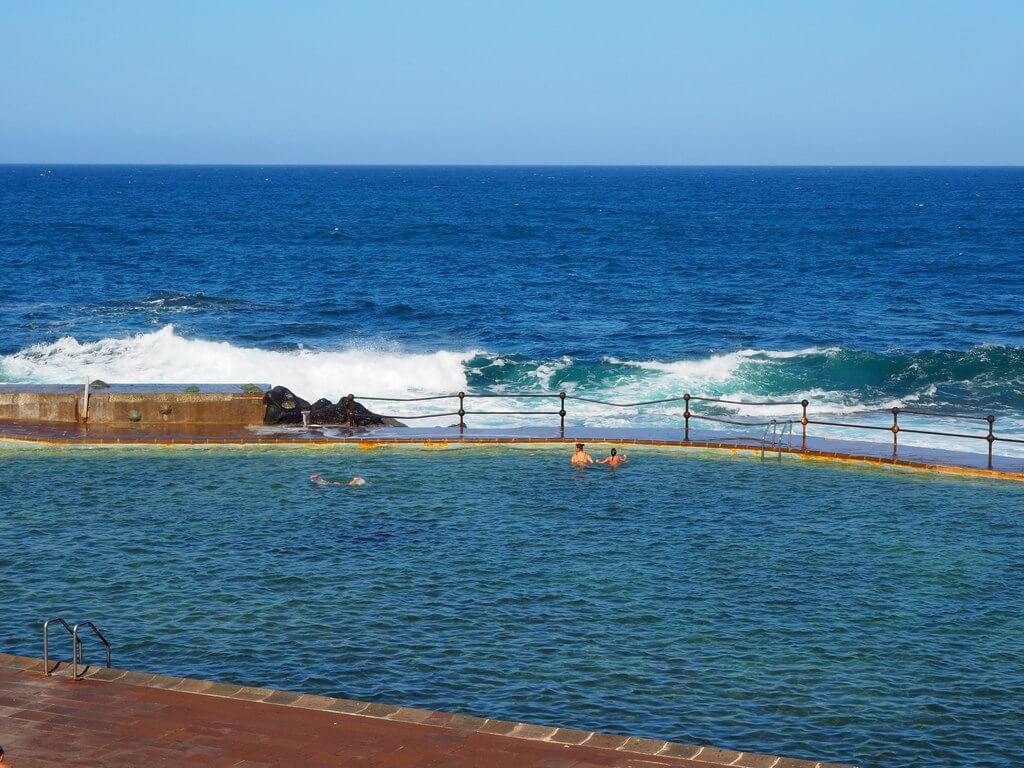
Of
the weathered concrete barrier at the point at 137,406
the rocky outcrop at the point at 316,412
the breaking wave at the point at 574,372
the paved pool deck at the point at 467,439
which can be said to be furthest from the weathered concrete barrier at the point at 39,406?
the breaking wave at the point at 574,372

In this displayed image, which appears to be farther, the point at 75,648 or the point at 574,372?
the point at 574,372

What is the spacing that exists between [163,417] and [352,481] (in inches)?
229

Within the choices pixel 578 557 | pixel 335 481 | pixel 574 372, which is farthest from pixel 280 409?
pixel 574 372

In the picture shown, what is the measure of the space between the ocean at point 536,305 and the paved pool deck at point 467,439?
A: 5.04 meters

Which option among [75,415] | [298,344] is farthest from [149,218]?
[75,415]

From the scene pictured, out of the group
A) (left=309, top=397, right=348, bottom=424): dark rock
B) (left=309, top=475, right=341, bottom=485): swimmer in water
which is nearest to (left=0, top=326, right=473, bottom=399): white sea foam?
(left=309, top=397, right=348, bottom=424): dark rock

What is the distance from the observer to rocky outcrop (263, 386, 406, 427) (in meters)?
26.2

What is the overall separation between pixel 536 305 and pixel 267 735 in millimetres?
48257

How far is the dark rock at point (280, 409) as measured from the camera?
26203 mm

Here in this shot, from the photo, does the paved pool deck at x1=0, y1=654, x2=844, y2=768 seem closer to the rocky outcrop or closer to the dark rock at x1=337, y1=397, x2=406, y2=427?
the rocky outcrop

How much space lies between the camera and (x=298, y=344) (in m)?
47.1

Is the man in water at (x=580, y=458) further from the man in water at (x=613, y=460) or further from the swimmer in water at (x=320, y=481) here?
the swimmer in water at (x=320, y=481)

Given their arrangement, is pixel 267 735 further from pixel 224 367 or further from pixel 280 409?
pixel 224 367

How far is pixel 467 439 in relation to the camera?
25109 millimetres
